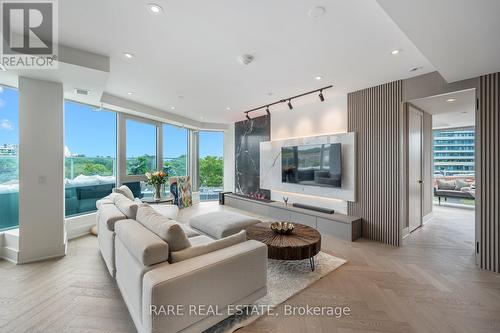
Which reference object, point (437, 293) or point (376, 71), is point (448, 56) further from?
point (437, 293)

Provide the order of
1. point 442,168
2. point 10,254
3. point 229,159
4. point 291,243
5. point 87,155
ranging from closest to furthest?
1. point 291,243
2. point 10,254
3. point 87,155
4. point 442,168
5. point 229,159

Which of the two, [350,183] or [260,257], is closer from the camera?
[260,257]

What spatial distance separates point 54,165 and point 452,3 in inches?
183

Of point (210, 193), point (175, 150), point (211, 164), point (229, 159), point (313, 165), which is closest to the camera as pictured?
point (313, 165)

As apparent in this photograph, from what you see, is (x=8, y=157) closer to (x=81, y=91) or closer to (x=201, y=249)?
(x=81, y=91)

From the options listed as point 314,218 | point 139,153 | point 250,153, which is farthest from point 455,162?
point 139,153

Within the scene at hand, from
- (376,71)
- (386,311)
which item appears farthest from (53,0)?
(386,311)

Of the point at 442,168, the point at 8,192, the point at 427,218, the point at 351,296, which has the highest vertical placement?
the point at 442,168

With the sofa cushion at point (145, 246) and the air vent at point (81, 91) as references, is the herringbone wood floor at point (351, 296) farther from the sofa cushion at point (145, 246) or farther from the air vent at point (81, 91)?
the air vent at point (81, 91)

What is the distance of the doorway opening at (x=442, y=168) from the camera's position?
3.79m

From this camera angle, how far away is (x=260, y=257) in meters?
1.97

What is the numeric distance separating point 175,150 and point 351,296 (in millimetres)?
5842

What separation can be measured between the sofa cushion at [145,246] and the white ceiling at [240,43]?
6.35 ft

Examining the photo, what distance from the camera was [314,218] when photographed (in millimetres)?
4207
